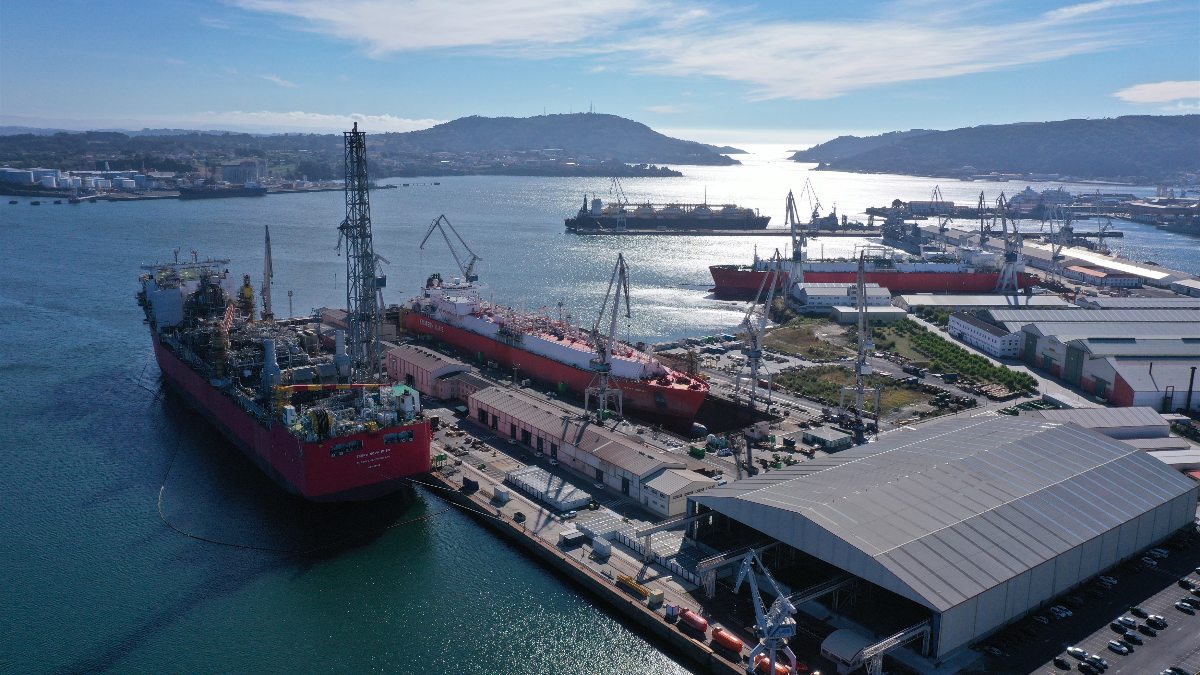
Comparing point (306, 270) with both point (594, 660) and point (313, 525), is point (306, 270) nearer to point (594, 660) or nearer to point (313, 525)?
point (313, 525)

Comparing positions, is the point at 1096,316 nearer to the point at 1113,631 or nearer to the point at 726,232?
the point at 1113,631

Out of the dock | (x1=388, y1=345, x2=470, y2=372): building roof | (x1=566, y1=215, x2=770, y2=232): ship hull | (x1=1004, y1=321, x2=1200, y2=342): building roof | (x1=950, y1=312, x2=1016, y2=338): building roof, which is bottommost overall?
(x1=388, y1=345, x2=470, y2=372): building roof

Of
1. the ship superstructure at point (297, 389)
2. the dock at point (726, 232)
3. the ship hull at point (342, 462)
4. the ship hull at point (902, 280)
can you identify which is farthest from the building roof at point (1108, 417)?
the dock at point (726, 232)

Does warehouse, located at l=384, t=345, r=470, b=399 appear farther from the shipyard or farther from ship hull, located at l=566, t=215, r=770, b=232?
ship hull, located at l=566, t=215, r=770, b=232

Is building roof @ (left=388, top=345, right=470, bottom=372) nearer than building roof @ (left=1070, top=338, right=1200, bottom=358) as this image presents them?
Yes

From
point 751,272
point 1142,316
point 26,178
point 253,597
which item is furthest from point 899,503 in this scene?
point 26,178

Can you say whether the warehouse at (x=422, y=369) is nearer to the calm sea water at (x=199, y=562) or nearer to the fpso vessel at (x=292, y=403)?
the fpso vessel at (x=292, y=403)

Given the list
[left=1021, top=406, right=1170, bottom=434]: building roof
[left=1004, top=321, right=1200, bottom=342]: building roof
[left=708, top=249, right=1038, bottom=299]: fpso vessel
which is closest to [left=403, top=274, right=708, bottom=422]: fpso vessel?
[left=1021, top=406, right=1170, bottom=434]: building roof
